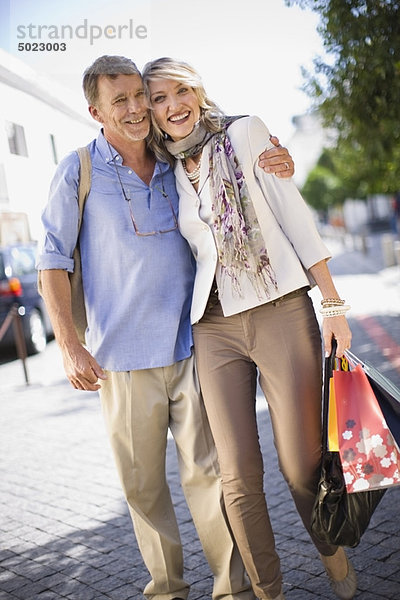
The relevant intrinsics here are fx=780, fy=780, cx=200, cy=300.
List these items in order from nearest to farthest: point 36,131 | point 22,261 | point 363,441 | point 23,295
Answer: point 363,441 → point 36,131 → point 23,295 → point 22,261

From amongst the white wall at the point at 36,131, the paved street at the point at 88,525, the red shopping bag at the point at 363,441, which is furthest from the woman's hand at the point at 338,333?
the white wall at the point at 36,131

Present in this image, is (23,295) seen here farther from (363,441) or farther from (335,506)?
(363,441)

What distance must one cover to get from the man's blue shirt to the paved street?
1.17 metres

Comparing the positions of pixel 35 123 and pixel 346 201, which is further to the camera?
pixel 346 201

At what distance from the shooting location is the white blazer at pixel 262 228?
3014mm

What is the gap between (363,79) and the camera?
8.04 m

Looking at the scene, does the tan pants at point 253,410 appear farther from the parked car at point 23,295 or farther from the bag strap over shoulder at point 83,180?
the parked car at point 23,295

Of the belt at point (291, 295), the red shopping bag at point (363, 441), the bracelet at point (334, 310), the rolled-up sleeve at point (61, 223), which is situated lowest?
the red shopping bag at point (363, 441)

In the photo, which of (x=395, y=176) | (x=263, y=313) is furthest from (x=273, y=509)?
(x=395, y=176)

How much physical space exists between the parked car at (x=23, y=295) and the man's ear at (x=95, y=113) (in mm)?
9252

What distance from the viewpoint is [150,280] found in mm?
3121

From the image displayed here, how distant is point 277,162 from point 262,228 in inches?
10.2

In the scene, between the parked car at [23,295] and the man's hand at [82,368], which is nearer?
the man's hand at [82,368]

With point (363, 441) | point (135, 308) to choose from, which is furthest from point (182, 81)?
point (363, 441)
